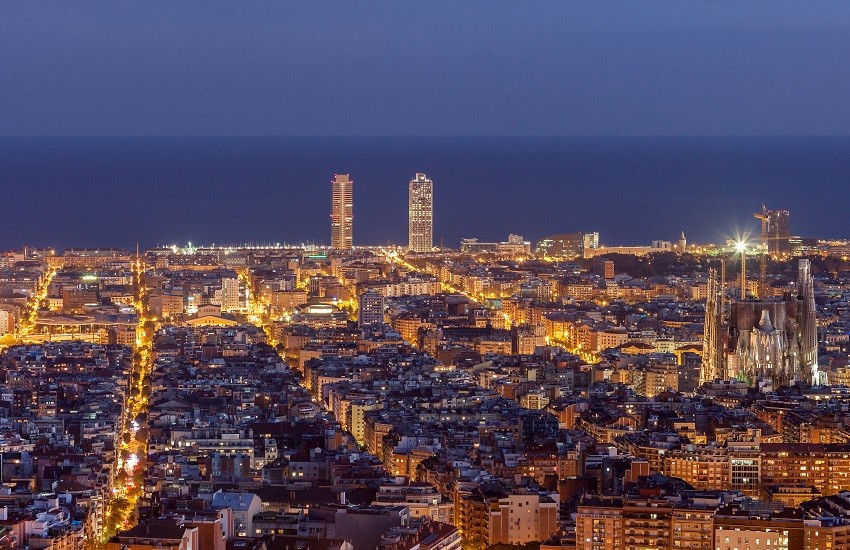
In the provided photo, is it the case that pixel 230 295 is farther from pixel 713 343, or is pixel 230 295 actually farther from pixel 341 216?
pixel 341 216

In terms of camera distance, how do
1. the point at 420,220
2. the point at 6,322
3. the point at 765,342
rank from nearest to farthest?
the point at 765,342
the point at 6,322
the point at 420,220

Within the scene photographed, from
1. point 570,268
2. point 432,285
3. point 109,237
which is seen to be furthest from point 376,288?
point 109,237

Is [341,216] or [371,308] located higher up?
[341,216]

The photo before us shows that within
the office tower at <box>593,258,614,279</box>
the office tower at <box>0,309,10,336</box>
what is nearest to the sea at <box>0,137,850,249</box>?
the office tower at <box>593,258,614,279</box>

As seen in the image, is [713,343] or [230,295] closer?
[713,343]

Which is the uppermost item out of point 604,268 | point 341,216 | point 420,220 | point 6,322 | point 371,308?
point 341,216

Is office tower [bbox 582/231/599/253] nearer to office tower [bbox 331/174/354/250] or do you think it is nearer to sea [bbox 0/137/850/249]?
sea [bbox 0/137/850/249]

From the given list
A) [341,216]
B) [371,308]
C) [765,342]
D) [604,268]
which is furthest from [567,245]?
[765,342]
